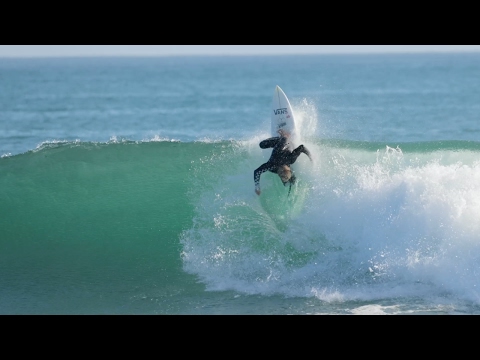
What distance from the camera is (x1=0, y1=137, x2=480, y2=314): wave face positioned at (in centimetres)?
763

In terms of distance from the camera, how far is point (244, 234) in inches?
335

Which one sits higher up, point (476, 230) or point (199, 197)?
point (199, 197)

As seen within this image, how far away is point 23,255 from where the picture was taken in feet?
29.8

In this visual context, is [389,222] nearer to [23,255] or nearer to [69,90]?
[23,255]

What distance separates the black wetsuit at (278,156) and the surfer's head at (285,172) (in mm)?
36

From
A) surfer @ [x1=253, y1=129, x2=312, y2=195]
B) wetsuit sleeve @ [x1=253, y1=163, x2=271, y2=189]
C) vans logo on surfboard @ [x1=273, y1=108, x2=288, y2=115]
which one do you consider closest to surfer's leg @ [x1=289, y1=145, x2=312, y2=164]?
surfer @ [x1=253, y1=129, x2=312, y2=195]

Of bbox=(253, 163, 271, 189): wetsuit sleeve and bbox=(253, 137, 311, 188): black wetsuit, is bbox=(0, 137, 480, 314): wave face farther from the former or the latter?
bbox=(253, 163, 271, 189): wetsuit sleeve

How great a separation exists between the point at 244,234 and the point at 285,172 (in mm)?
952

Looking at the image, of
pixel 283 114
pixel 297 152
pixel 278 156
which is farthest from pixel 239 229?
pixel 283 114

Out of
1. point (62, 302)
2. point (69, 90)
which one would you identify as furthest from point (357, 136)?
point (69, 90)

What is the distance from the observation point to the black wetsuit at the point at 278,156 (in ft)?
27.5

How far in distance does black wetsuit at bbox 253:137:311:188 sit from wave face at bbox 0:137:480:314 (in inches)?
14.2

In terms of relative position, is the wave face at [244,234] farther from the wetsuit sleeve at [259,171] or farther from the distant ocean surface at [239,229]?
the wetsuit sleeve at [259,171]

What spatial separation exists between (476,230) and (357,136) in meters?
8.29
